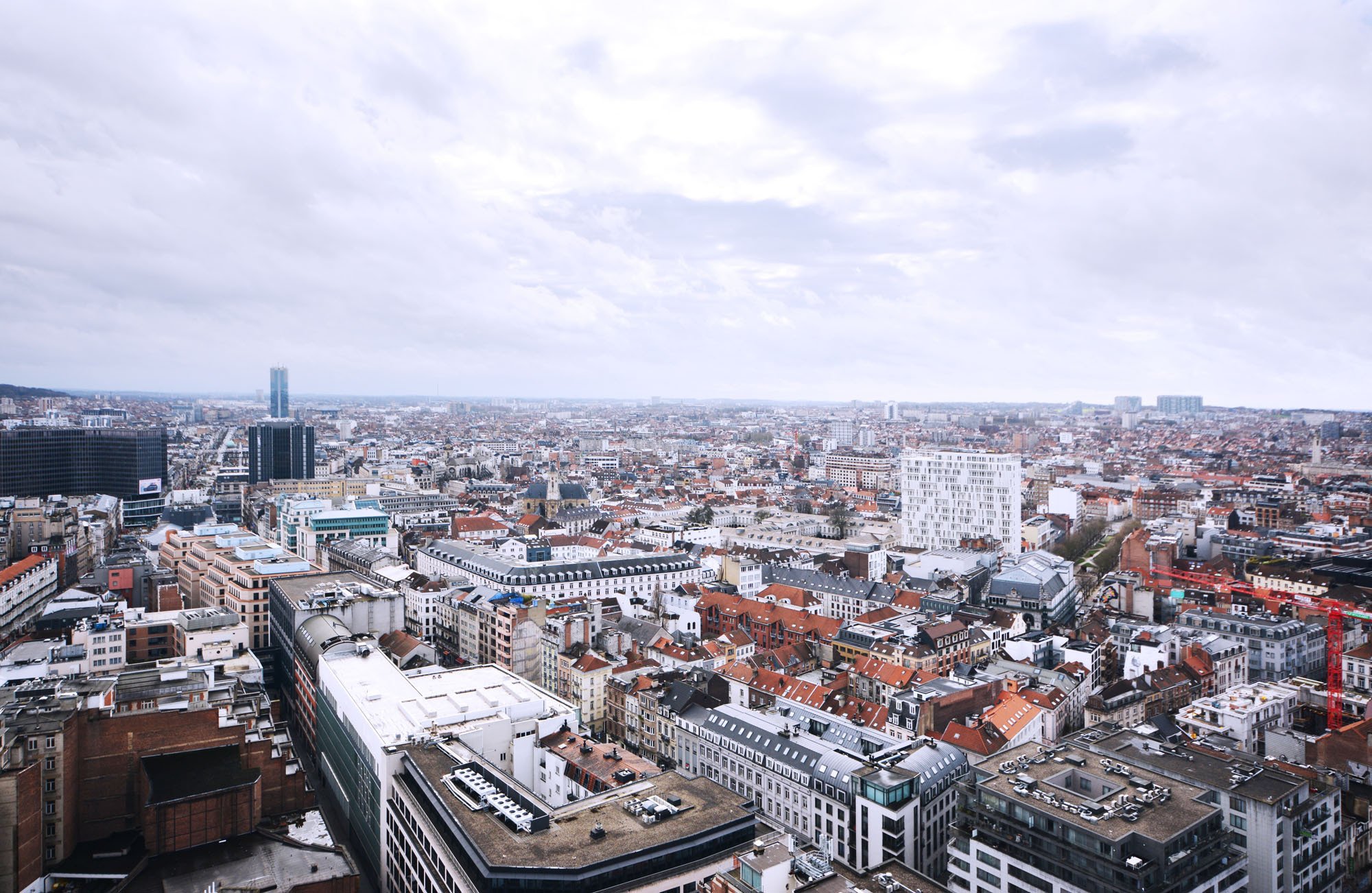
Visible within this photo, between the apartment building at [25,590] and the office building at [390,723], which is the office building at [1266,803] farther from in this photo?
the apartment building at [25,590]

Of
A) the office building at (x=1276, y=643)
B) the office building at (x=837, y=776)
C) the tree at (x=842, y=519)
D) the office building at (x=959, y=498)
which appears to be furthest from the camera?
the tree at (x=842, y=519)

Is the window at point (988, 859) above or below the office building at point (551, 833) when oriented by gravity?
below

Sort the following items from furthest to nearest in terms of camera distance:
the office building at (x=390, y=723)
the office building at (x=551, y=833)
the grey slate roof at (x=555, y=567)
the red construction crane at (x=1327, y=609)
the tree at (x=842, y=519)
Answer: the tree at (x=842, y=519) < the grey slate roof at (x=555, y=567) < the red construction crane at (x=1327, y=609) < the office building at (x=390, y=723) < the office building at (x=551, y=833)

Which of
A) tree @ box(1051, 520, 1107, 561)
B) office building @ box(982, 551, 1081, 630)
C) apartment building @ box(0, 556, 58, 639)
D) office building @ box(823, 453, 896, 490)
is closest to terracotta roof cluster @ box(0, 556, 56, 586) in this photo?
apartment building @ box(0, 556, 58, 639)

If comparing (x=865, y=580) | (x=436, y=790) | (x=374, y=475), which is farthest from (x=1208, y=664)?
(x=374, y=475)

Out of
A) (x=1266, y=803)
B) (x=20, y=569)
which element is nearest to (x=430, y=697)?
(x=1266, y=803)

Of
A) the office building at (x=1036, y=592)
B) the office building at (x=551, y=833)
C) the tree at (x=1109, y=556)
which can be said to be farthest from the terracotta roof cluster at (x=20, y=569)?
the tree at (x=1109, y=556)

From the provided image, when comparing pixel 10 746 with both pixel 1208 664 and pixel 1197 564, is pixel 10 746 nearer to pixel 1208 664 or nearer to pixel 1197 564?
pixel 1208 664

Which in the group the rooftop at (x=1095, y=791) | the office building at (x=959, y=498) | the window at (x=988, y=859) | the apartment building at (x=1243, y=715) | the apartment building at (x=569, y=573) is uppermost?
the office building at (x=959, y=498)
